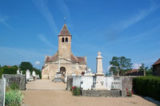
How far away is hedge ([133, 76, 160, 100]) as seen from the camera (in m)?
11.4

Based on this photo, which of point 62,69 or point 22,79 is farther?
point 62,69

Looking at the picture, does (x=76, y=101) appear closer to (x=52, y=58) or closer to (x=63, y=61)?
(x=63, y=61)

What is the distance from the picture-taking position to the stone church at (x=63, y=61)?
158 feet

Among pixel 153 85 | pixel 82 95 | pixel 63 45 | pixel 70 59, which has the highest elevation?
pixel 63 45

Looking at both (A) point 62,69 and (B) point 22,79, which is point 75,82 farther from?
(A) point 62,69

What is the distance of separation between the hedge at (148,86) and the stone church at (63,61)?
33.1 metres

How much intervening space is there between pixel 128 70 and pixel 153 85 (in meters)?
60.3

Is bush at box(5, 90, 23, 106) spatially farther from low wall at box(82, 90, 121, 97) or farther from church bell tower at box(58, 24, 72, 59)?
church bell tower at box(58, 24, 72, 59)

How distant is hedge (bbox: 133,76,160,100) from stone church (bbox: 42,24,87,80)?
33.1 meters

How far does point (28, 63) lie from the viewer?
328 ft

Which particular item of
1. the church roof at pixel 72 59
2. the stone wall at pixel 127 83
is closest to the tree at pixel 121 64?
the church roof at pixel 72 59

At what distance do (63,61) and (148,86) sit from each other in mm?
36785

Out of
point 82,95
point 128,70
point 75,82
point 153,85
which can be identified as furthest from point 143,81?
point 128,70

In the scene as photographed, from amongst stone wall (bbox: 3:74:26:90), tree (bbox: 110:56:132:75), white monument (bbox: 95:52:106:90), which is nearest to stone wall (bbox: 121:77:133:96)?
white monument (bbox: 95:52:106:90)
